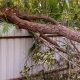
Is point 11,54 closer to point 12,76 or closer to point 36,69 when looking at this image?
point 12,76

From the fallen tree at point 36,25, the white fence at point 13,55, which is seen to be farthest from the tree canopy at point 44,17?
the white fence at point 13,55

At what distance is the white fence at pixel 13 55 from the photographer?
3339 mm

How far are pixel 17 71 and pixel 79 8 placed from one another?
139cm

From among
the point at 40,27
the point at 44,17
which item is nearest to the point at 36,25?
the point at 40,27

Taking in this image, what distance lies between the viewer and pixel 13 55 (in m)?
3.49

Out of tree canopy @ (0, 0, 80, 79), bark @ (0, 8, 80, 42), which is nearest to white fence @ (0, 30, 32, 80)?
tree canopy @ (0, 0, 80, 79)

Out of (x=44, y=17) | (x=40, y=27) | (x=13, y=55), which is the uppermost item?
(x=44, y=17)

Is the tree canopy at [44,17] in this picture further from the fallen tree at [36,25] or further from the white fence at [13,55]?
the white fence at [13,55]

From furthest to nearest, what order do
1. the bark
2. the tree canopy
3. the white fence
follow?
the white fence
the tree canopy
the bark

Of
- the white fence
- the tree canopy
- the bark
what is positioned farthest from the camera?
the white fence

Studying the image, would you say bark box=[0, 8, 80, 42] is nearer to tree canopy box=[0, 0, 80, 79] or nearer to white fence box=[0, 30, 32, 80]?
tree canopy box=[0, 0, 80, 79]

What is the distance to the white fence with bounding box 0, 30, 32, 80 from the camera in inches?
131

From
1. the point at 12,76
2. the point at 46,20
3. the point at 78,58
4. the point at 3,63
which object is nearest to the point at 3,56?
the point at 3,63

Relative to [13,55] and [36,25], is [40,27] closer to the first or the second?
[36,25]
